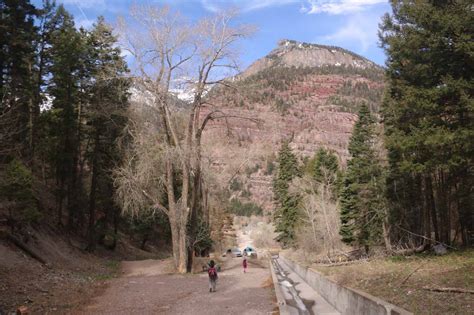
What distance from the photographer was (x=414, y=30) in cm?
1880

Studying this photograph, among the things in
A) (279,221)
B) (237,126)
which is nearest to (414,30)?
(237,126)

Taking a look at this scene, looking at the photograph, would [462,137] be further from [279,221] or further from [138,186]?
[279,221]

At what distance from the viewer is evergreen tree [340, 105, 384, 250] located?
1336 inches

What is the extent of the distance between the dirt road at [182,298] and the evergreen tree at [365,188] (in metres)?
16.7

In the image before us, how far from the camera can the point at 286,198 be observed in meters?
68.7

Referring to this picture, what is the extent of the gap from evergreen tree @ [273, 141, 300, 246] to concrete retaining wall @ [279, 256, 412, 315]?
46502mm

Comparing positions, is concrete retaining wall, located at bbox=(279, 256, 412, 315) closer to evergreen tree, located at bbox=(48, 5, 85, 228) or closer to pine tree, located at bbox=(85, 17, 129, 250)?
pine tree, located at bbox=(85, 17, 129, 250)

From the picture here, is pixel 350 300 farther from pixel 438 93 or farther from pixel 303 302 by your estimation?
pixel 438 93

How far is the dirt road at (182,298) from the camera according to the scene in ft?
39.8

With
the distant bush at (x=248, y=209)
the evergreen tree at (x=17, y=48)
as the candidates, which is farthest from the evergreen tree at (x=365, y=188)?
the distant bush at (x=248, y=209)

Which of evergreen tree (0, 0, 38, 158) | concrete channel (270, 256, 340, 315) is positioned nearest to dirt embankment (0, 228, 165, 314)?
evergreen tree (0, 0, 38, 158)

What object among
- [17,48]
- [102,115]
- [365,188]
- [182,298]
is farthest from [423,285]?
[365,188]

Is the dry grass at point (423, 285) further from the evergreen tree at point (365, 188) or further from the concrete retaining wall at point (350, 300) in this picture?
the evergreen tree at point (365, 188)

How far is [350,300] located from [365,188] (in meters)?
23.5
